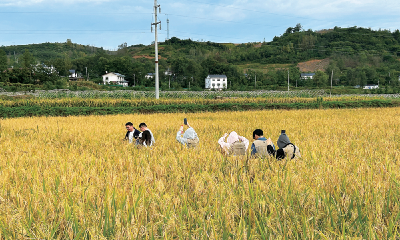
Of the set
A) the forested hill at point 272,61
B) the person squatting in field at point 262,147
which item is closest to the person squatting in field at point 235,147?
the person squatting in field at point 262,147

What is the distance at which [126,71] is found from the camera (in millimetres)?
107875

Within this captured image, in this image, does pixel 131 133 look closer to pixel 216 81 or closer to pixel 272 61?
pixel 216 81

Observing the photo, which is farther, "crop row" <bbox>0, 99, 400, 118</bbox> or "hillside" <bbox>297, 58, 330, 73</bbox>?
"hillside" <bbox>297, 58, 330, 73</bbox>

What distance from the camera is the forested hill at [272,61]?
309 feet

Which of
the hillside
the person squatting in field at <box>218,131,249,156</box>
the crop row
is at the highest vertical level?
the hillside

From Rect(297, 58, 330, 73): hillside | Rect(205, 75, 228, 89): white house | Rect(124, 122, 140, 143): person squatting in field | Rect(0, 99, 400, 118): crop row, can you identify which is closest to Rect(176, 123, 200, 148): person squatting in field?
Rect(124, 122, 140, 143): person squatting in field

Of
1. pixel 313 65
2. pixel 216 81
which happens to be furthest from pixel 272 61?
pixel 216 81

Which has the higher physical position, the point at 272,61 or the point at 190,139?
the point at 272,61

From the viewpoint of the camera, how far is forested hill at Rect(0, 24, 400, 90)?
94188mm

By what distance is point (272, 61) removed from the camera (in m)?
139

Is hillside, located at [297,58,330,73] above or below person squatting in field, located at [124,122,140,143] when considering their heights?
above

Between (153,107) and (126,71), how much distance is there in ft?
302

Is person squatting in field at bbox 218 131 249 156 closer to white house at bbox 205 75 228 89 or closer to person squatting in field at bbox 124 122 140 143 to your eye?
person squatting in field at bbox 124 122 140 143

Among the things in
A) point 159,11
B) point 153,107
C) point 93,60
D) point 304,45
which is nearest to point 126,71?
point 93,60
